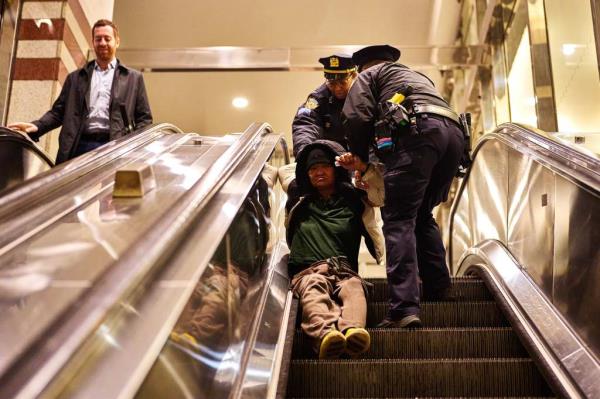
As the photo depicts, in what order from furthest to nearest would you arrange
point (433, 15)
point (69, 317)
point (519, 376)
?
point (433, 15), point (519, 376), point (69, 317)

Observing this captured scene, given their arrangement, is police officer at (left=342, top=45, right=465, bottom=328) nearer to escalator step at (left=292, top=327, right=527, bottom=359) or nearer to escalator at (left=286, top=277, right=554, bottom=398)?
escalator step at (left=292, top=327, right=527, bottom=359)

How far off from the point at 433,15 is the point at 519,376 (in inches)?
403

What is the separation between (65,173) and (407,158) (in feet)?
5.86

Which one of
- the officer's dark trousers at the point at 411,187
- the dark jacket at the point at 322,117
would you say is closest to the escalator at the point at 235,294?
the officer's dark trousers at the point at 411,187

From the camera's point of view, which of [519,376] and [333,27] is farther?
[333,27]

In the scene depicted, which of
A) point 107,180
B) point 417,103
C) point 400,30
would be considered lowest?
point 107,180

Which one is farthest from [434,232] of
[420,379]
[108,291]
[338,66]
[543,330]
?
[108,291]

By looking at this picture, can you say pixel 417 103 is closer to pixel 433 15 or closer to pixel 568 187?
pixel 568 187

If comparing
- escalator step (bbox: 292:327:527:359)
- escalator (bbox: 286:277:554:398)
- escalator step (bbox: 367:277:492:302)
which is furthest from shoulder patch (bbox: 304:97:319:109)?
escalator (bbox: 286:277:554:398)

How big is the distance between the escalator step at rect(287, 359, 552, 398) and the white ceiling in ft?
32.0

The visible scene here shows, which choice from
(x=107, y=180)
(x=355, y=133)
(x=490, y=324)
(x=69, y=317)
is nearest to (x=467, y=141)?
(x=355, y=133)

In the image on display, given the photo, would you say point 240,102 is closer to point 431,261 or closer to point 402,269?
point 431,261

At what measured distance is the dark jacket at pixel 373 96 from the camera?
402 centimetres

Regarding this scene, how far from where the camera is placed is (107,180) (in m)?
3.64
